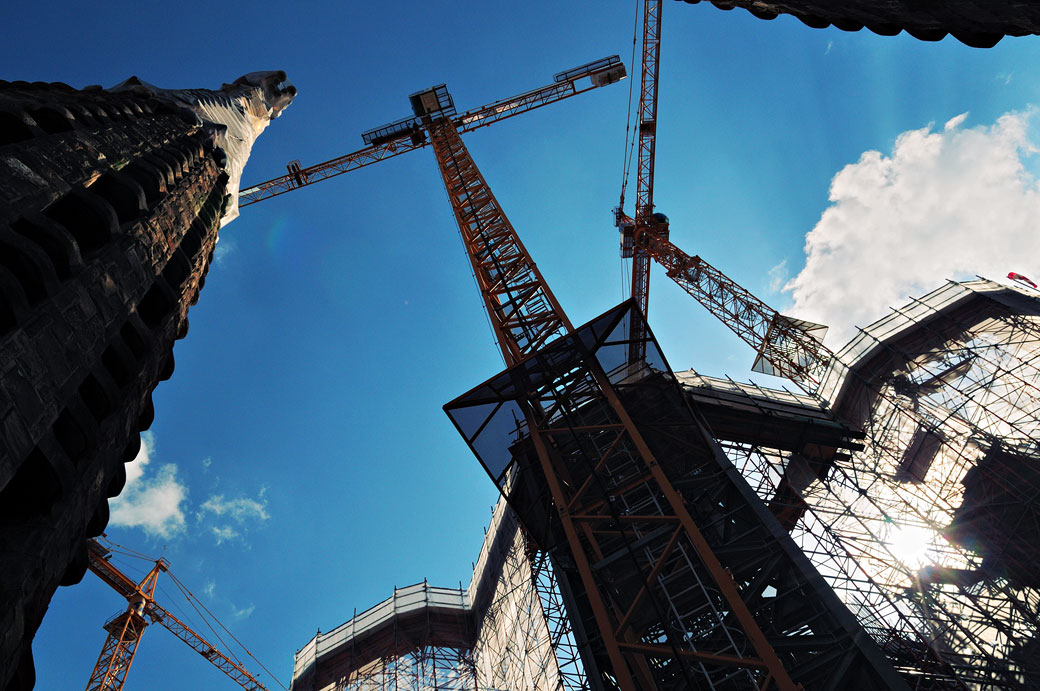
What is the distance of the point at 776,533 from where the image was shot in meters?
15.6

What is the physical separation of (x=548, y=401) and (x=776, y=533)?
8.54 meters

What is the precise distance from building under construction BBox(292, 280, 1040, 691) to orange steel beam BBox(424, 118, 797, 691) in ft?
1.59

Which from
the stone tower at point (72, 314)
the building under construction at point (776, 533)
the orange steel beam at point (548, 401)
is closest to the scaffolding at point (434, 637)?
the building under construction at point (776, 533)

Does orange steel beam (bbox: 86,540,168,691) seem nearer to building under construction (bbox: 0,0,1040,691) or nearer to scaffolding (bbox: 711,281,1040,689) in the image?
building under construction (bbox: 0,0,1040,691)

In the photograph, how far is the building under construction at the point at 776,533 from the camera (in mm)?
15086

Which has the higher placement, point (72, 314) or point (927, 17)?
point (72, 314)

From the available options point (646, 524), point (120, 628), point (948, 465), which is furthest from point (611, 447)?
point (120, 628)

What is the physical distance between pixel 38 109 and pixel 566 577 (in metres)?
16.2

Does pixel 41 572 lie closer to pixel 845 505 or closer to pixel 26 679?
pixel 26 679

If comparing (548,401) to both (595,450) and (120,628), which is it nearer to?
(595,450)

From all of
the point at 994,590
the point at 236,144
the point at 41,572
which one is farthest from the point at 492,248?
the point at 994,590

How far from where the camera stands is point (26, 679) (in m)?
9.05

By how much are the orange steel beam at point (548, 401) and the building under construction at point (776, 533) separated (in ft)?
1.59

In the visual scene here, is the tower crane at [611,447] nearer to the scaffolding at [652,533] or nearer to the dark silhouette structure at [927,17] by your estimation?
the scaffolding at [652,533]
